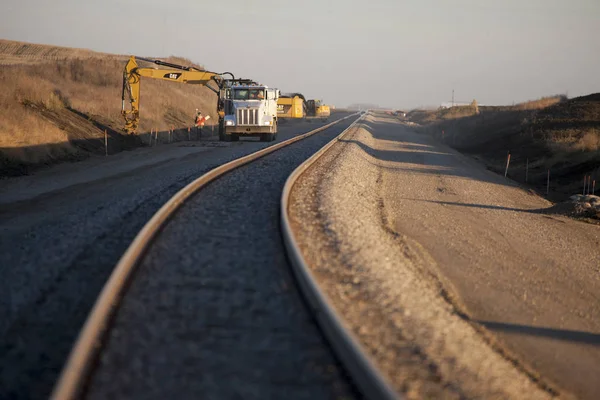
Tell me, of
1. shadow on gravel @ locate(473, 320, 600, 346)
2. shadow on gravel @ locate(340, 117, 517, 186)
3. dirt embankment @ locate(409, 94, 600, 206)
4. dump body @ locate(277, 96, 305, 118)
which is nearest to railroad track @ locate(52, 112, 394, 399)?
shadow on gravel @ locate(473, 320, 600, 346)

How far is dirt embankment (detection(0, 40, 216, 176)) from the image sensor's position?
21844 millimetres

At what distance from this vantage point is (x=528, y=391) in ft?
18.1

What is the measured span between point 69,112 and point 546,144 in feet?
90.4

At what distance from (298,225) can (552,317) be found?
419 centimetres

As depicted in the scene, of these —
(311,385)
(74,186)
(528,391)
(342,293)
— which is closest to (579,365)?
(528,391)

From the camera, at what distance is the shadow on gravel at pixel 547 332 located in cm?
802

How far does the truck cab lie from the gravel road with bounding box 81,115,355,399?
23.1 meters

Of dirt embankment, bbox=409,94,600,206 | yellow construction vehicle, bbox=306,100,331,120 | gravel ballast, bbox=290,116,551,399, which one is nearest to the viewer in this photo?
gravel ballast, bbox=290,116,551,399

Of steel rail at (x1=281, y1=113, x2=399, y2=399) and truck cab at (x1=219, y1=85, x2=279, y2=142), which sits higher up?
truck cab at (x1=219, y1=85, x2=279, y2=142)

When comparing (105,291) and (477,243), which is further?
(477,243)

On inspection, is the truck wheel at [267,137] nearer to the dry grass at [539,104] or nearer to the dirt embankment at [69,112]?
the dirt embankment at [69,112]

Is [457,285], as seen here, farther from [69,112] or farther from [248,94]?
[69,112]

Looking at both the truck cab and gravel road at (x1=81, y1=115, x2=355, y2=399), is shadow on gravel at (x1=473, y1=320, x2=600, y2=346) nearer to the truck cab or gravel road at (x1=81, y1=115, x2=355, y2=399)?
gravel road at (x1=81, y1=115, x2=355, y2=399)

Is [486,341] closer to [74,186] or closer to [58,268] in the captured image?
[58,268]
